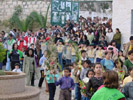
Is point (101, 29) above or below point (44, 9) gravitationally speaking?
below

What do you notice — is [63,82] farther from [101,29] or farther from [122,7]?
[101,29]

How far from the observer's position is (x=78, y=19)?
2864 cm

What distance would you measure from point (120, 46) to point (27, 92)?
10.2m

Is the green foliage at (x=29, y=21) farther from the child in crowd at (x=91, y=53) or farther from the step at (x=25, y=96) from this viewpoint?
the step at (x=25, y=96)

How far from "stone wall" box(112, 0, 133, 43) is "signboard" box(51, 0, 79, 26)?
30.6 feet

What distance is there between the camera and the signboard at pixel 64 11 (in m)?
28.8

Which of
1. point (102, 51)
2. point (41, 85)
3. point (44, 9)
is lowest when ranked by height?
point (41, 85)

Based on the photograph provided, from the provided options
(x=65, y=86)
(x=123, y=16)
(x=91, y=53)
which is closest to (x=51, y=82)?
(x=65, y=86)

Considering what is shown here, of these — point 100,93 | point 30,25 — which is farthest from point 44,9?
point 100,93

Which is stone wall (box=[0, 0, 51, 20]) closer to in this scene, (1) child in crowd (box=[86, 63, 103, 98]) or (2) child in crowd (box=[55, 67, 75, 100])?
(2) child in crowd (box=[55, 67, 75, 100])

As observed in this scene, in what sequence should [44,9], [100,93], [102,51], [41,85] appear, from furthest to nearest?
[44,9]
[102,51]
[41,85]
[100,93]

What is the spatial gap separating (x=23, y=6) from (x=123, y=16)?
1459cm

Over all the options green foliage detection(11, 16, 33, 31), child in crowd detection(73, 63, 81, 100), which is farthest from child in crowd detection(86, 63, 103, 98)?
green foliage detection(11, 16, 33, 31)

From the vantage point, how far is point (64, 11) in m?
29.1
